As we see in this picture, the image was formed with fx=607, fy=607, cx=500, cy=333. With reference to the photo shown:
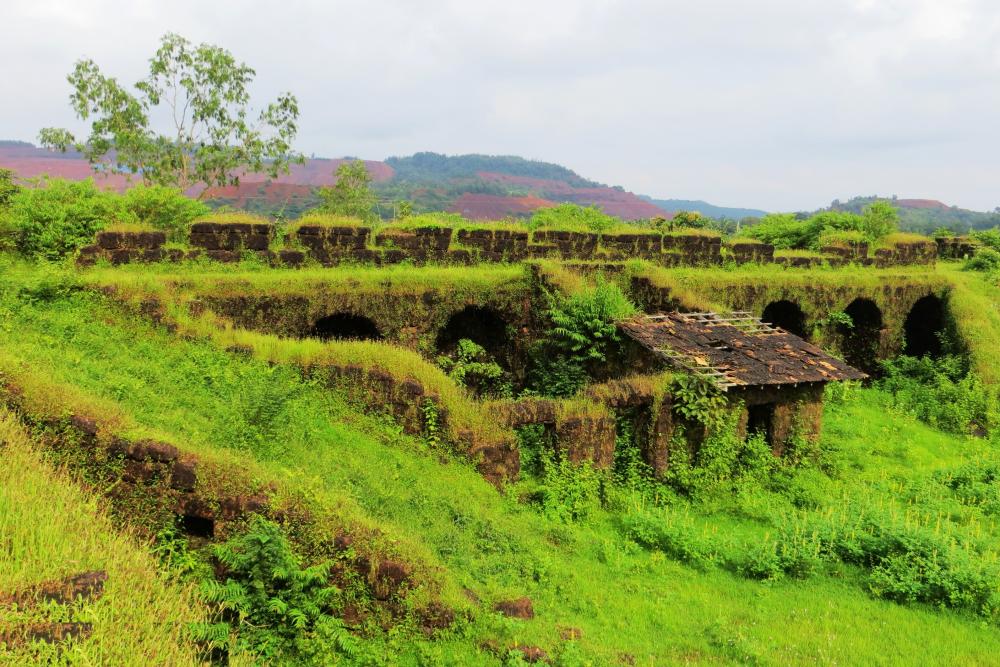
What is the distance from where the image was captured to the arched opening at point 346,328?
12648 millimetres

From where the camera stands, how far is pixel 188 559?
220 inches

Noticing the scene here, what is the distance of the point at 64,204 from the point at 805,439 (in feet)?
48.6

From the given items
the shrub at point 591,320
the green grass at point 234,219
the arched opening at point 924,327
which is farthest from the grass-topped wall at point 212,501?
the arched opening at point 924,327

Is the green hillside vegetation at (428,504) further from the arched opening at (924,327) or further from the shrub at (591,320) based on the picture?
the arched opening at (924,327)

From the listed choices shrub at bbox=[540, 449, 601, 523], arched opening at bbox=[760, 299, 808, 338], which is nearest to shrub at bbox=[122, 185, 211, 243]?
shrub at bbox=[540, 449, 601, 523]

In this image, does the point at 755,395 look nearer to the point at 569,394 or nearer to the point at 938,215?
the point at 569,394

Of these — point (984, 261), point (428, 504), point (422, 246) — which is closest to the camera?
point (428, 504)

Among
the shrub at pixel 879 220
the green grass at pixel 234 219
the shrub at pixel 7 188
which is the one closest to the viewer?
the green grass at pixel 234 219

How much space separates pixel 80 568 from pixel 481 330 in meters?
10.3

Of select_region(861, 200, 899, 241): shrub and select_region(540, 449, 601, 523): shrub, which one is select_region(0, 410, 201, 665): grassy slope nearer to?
select_region(540, 449, 601, 523): shrub

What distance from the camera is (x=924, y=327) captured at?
62.5 ft

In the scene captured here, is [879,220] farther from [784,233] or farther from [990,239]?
[990,239]

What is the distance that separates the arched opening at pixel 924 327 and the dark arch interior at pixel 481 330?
12.6 metres

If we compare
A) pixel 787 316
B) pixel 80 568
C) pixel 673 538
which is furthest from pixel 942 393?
pixel 80 568
